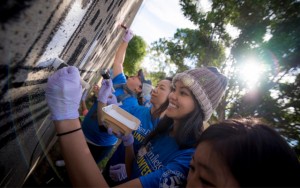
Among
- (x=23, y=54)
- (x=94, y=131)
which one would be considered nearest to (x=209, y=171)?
(x=23, y=54)

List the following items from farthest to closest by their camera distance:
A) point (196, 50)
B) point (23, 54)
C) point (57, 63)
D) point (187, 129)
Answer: point (196, 50)
point (187, 129)
point (57, 63)
point (23, 54)

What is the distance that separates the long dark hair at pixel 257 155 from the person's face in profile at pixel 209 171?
1.1 inches

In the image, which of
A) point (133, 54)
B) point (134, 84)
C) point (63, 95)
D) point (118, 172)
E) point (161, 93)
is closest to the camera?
point (63, 95)

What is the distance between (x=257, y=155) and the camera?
113 cm

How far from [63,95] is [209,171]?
1.02 meters

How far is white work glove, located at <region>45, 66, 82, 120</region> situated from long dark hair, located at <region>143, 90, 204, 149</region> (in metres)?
1.03

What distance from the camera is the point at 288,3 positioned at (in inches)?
360

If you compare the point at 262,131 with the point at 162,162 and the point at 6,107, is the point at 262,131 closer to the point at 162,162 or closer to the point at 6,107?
the point at 162,162

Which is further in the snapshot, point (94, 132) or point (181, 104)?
point (94, 132)

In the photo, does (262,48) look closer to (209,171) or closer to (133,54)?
(209,171)

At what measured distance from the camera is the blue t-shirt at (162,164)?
1.60 meters

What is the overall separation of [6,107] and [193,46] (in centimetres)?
1383

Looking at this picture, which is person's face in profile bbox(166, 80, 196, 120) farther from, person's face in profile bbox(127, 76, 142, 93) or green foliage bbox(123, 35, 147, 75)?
green foliage bbox(123, 35, 147, 75)

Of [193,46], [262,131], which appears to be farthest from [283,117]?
[262,131]
